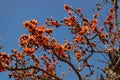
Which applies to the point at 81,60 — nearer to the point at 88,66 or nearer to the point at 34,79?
the point at 88,66

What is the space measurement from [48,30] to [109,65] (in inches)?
108

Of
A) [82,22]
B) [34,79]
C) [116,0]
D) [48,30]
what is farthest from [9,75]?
[116,0]

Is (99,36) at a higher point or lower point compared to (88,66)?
higher

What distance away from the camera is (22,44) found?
1040 cm

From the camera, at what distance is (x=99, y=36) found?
41.9 feet

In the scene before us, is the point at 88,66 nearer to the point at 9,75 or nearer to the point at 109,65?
the point at 109,65

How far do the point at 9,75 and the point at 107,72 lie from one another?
3.86m

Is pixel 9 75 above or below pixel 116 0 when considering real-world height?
below

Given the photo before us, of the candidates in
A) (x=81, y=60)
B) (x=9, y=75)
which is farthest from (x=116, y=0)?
(x=9, y=75)

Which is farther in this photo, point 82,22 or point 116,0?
point 82,22

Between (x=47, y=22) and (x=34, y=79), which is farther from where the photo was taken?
(x=47, y=22)

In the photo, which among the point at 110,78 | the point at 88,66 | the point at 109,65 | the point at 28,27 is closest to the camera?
the point at 28,27

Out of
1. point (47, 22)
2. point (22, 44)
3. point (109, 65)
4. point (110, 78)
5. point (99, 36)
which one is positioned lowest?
point (110, 78)

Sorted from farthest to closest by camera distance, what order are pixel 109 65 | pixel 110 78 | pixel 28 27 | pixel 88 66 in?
1. pixel 88 66
2. pixel 109 65
3. pixel 110 78
4. pixel 28 27
